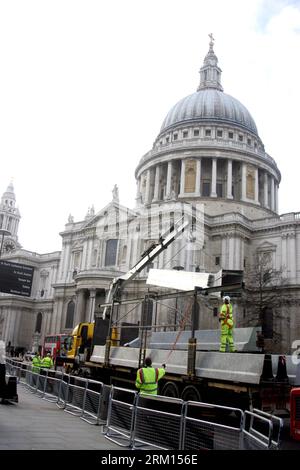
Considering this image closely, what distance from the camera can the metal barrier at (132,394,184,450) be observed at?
8.97 m

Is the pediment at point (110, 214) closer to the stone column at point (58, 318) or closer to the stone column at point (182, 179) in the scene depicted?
the stone column at point (58, 318)

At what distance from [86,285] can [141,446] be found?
4216cm

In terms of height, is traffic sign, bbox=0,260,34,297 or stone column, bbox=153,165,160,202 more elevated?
stone column, bbox=153,165,160,202

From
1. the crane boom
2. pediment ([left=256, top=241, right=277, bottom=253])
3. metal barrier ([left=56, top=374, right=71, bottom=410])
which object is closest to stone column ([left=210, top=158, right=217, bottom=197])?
pediment ([left=256, top=241, right=277, bottom=253])

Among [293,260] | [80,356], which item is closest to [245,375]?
[80,356]

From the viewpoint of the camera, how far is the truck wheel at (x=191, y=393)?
12.4 metres

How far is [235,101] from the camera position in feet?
257

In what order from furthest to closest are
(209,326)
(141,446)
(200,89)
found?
(200,89) → (209,326) → (141,446)

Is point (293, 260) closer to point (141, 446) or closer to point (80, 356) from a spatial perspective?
point (80, 356)

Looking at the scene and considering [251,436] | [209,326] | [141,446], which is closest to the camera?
[251,436]

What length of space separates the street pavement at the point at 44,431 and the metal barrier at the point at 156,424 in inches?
25.7

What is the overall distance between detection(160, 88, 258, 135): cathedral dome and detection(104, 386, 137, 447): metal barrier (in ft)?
215

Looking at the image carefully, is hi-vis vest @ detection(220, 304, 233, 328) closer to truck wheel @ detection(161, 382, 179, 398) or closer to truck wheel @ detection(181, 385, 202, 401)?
truck wheel @ detection(181, 385, 202, 401)

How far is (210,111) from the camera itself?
242 feet
